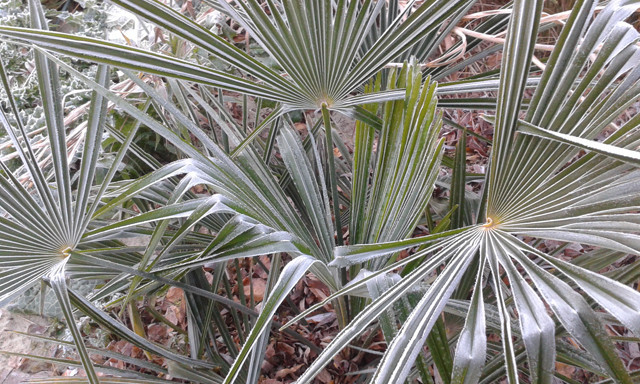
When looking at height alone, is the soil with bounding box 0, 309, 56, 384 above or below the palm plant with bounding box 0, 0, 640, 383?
below

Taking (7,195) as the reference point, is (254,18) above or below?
above

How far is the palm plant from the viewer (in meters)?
0.53

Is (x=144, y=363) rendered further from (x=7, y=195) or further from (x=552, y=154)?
(x=552, y=154)

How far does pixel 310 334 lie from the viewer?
1.45 metres

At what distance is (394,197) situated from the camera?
0.80 m

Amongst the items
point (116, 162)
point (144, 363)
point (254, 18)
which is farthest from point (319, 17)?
point (144, 363)

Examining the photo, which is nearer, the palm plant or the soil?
the palm plant

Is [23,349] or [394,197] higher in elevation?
[394,197]

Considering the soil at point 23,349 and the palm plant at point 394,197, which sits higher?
the palm plant at point 394,197

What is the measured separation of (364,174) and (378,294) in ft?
1.07

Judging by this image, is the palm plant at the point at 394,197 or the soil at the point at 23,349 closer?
the palm plant at the point at 394,197

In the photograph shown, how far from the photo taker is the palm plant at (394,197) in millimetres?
533

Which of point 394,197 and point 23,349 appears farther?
point 23,349

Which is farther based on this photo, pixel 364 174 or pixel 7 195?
pixel 364 174
